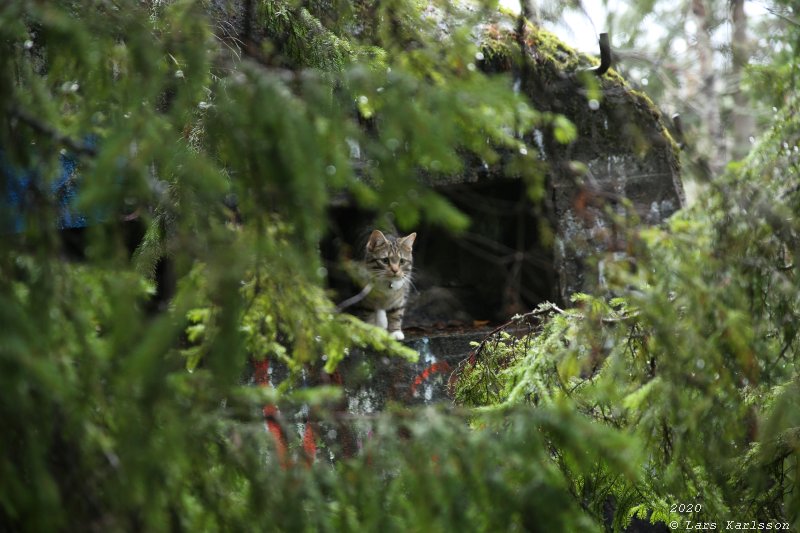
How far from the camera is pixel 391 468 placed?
5.65 feet

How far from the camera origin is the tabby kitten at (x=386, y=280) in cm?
516

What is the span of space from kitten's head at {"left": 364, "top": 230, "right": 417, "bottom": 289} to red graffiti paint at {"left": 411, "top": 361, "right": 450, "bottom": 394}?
746 mm

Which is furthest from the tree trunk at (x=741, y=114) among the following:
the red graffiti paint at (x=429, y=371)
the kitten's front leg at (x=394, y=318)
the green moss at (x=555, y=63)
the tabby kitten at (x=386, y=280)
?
the red graffiti paint at (x=429, y=371)

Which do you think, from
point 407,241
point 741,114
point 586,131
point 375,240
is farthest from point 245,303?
point 741,114

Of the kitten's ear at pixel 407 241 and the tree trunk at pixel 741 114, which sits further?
the tree trunk at pixel 741 114

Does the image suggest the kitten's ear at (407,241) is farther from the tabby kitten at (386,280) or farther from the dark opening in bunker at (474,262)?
the dark opening in bunker at (474,262)

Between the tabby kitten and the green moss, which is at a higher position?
the green moss

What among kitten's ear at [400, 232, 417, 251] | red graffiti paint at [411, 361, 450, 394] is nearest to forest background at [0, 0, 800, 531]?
red graffiti paint at [411, 361, 450, 394]

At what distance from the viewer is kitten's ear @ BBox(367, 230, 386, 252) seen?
5219 mm

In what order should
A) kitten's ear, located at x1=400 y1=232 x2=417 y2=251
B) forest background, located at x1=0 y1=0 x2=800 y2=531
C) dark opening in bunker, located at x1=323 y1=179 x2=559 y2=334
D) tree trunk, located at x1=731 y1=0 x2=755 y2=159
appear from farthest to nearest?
tree trunk, located at x1=731 y1=0 x2=755 y2=159
dark opening in bunker, located at x1=323 y1=179 x2=559 y2=334
kitten's ear, located at x1=400 y1=232 x2=417 y2=251
forest background, located at x1=0 y1=0 x2=800 y2=531

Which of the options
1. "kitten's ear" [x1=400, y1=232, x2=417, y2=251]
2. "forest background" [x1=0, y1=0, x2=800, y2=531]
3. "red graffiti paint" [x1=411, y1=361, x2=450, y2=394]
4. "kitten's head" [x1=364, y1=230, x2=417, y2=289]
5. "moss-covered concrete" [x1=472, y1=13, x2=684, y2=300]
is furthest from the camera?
"kitten's ear" [x1=400, y1=232, x2=417, y2=251]

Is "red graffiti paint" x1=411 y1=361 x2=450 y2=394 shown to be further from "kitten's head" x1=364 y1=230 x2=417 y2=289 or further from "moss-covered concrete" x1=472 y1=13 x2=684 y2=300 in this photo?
"moss-covered concrete" x1=472 y1=13 x2=684 y2=300

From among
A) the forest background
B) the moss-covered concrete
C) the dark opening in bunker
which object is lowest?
the dark opening in bunker

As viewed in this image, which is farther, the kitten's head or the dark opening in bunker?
the dark opening in bunker
